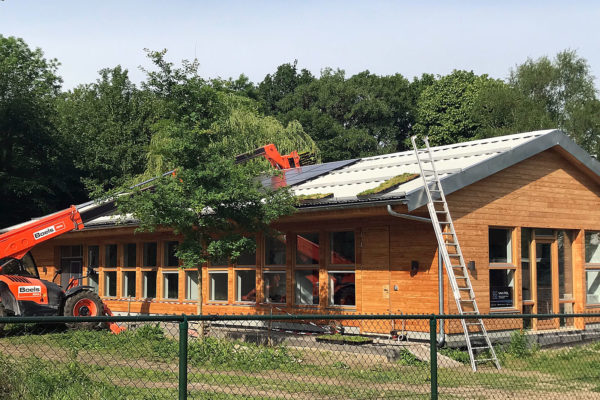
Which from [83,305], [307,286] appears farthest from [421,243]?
[83,305]

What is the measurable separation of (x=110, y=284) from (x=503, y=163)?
45.4 ft

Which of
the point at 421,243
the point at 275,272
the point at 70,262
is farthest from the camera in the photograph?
the point at 70,262

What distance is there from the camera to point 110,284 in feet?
81.6

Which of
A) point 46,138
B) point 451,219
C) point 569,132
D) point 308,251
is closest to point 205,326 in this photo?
point 308,251

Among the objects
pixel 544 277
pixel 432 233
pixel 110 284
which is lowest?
pixel 110 284

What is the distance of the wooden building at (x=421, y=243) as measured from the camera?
16344 mm

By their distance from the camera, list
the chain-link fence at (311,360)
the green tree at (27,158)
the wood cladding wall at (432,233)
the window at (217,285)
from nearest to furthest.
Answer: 1. the chain-link fence at (311,360)
2. the wood cladding wall at (432,233)
3. the window at (217,285)
4. the green tree at (27,158)

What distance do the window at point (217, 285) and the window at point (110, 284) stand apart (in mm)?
5114

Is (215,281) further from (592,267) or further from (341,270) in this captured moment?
(592,267)

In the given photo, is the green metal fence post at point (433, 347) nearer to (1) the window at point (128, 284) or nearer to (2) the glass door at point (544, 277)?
(2) the glass door at point (544, 277)

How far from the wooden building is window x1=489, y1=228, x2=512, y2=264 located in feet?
0.09

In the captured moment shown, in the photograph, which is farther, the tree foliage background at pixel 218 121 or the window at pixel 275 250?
the window at pixel 275 250

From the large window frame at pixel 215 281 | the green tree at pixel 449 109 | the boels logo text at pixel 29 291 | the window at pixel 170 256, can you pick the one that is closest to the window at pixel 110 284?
the window at pixel 170 256

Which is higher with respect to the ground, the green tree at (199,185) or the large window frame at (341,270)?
the green tree at (199,185)
